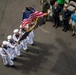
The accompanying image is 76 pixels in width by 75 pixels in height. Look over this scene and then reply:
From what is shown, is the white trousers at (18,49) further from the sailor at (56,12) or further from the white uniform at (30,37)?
the sailor at (56,12)

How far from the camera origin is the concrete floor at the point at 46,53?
14992 millimetres

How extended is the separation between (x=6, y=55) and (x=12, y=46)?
0.58m

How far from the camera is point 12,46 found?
47.4ft

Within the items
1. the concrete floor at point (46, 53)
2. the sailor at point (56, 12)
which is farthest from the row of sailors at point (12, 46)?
the sailor at point (56, 12)

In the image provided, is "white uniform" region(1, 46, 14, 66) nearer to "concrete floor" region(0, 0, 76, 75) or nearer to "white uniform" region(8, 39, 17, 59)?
"white uniform" region(8, 39, 17, 59)

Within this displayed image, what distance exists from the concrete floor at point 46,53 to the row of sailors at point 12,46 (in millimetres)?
394

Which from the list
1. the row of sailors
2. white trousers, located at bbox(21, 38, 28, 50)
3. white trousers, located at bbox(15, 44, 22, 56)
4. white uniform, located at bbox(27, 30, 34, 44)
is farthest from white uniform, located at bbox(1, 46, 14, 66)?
white uniform, located at bbox(27, 30, 34, 44)

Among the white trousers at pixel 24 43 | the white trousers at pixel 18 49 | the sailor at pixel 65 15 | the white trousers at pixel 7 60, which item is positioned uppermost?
the sailor at pixel 65 15

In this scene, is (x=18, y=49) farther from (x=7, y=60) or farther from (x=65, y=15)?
(x=65, y=15)

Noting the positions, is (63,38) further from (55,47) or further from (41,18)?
(41,18)

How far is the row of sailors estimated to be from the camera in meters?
14.3

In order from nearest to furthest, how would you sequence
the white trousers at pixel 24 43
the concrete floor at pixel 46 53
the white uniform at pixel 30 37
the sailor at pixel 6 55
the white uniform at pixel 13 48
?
the sailor at pixel 6 55 → the white uniform at pixel 13 48 → the concrete floor at pixel 46 53 → the white trousers at pixel 24 43 → the white uniform at pixel 30 37

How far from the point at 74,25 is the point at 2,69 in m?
5.03

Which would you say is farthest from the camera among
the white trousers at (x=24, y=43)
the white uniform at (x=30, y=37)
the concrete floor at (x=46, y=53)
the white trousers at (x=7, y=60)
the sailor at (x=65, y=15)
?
the sailor at (x=65, y=15)
